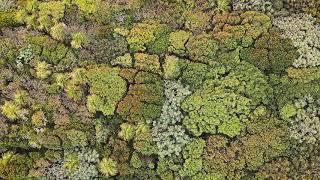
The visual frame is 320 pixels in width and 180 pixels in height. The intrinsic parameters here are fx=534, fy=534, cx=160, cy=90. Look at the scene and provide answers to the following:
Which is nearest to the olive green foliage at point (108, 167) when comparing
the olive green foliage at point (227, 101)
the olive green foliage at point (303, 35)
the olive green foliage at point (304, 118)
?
the olive green foliage at point (227, 101)

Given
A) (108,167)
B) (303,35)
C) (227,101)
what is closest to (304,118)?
(227,101)

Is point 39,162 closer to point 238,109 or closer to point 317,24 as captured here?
point 238,109

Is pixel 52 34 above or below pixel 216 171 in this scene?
above

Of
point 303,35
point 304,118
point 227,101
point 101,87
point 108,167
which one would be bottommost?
point 108,167

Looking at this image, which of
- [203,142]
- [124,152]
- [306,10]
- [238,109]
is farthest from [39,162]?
[306,10]

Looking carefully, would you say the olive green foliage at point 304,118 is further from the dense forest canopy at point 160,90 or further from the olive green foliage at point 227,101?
the olive green foliage at point 227,101

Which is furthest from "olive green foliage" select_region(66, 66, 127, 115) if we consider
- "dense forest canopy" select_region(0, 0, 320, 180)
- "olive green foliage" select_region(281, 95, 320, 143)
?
"olive green foliage" select_region(281, 95, 320, 143)

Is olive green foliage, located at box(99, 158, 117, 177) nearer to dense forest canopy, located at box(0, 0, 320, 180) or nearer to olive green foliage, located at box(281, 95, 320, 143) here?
dense forest canopy, located at box(0, 0, 320, 180)

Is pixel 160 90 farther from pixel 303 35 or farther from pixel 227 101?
pixel 303 35
